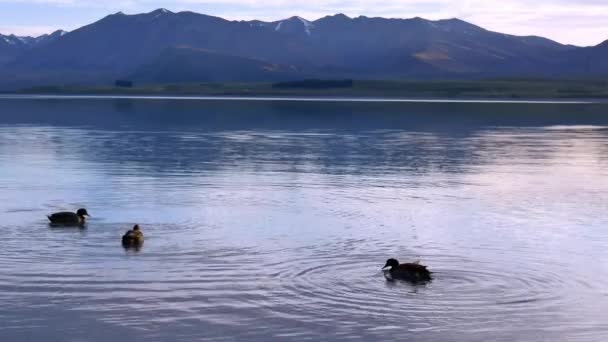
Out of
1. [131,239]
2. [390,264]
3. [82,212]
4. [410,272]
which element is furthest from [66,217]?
[410,272]

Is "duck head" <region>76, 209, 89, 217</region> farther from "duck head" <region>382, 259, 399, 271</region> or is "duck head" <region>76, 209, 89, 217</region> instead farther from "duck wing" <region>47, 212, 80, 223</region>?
"duck head" <region>382, 259, 399, 271</region>

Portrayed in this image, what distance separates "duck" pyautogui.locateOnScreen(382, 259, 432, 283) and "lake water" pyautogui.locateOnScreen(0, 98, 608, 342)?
19 centimetres

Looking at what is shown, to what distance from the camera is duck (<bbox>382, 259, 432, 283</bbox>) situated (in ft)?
59.4

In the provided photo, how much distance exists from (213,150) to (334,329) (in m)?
29.8

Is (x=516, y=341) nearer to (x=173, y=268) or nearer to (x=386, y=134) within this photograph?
(x=173, y=268)

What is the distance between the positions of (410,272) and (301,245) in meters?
3.96

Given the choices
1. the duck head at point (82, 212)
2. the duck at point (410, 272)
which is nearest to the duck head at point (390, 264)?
the duck at point (410, 272)

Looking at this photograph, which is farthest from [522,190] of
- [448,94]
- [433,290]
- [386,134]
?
[448,94]

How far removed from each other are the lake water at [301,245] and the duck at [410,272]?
189 millimetres

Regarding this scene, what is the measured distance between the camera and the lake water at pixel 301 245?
15.6 meters

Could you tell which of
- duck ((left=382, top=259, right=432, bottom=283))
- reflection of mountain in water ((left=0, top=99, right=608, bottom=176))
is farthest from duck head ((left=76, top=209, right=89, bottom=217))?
reflection of mountain in water ((left=0, top=99, right=608, bottom=176))

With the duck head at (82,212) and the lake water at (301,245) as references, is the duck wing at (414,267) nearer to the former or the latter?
the lake water at (301,245)

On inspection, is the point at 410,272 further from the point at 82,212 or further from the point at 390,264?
the point at 82,212

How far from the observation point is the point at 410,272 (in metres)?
18.1
